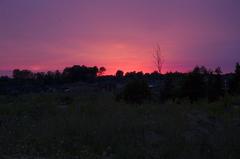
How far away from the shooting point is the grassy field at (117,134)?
402 inches

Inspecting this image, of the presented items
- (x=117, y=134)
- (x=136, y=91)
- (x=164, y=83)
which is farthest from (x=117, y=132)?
(x=164, y=83)

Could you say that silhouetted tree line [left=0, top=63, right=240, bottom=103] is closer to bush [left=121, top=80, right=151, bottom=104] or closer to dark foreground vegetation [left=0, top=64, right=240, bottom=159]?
bush [left=121, top=80, right=151, bottom=104]

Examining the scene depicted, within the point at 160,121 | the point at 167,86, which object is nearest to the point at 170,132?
the point at 160,121

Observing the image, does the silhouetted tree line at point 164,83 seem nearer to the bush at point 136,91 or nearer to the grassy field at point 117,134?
the bush at point 136,91

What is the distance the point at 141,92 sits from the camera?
2706 cm

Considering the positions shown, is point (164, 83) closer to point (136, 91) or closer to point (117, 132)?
point (136, 91)

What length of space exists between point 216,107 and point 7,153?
10.1 metres

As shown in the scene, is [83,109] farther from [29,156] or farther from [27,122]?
[29,156]

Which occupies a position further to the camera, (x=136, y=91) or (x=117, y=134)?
(x=136, y=91)

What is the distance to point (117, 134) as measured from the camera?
1127cm

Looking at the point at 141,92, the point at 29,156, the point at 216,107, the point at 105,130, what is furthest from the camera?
the point at 141,92

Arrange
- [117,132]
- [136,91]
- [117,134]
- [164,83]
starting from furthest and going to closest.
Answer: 1. [164,83]
2. [136,91]
3. [117,132]
4. [117,134]

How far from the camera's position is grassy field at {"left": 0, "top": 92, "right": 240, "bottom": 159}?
10.2m

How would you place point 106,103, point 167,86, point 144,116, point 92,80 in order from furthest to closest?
1. point 92,80
2. point 167,86
3. point 106,103
4. point 144,116
